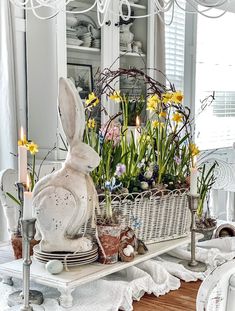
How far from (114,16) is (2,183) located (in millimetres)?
1638

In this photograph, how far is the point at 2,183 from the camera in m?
1.79

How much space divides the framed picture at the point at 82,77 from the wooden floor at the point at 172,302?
182cm

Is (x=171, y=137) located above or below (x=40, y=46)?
below

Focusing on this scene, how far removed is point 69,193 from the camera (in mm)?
1170

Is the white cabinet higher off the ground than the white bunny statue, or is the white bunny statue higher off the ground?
the white cabinet

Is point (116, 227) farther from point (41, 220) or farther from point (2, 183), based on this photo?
point (2, 183)

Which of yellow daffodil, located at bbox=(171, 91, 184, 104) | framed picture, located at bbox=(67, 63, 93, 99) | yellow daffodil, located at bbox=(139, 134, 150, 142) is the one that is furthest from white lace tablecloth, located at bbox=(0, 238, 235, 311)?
framed picture, located at bbox=(67, 63, 93, 99)

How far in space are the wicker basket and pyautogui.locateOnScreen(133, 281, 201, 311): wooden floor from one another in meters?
0.21

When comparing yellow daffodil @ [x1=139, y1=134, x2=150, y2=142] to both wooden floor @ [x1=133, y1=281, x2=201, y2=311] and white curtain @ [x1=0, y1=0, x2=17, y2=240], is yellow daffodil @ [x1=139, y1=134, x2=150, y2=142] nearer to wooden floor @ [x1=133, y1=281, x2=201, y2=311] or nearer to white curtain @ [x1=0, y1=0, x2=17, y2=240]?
wooden floor @ [x1=133, y1=281, x2=201, y2=311]

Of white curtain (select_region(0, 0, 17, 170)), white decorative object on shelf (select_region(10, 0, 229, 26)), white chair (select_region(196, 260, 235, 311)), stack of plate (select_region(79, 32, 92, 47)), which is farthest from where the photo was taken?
stack of plate (select_region(79, 32, 92, 47))

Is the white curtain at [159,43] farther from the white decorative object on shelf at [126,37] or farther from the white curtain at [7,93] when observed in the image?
the white curtain at [7,93]

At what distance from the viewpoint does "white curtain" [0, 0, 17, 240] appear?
8.76 ft

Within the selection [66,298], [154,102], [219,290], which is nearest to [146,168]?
[154,102]

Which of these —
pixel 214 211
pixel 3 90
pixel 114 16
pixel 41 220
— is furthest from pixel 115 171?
pixel 114 16
